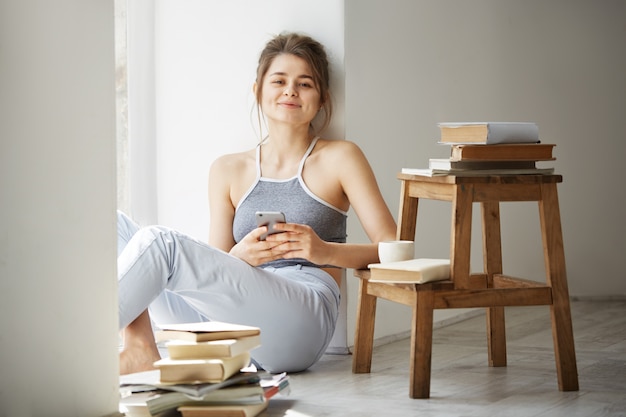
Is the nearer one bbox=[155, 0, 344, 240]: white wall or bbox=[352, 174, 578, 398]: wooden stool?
bbox=[352, 174, 578, 398]: wooden stool

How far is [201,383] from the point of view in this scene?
2.50 metres

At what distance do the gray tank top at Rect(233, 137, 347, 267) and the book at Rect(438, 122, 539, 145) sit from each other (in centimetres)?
65

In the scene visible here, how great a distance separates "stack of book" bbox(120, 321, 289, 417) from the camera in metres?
2.48

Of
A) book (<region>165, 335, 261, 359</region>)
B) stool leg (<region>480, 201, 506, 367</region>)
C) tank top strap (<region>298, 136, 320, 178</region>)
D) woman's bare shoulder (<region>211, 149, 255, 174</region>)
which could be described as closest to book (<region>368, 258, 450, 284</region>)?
stool leg (<region>480, 201, 506, 367</region>)

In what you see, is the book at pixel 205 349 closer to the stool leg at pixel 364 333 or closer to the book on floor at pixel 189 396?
the book on floor at pixel 189 396

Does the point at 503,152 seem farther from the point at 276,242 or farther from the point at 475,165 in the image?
the point at 276,242

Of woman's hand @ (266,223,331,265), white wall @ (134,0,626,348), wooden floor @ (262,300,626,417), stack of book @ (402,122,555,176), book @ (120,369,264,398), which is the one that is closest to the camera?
book @ (120,369,264,398)

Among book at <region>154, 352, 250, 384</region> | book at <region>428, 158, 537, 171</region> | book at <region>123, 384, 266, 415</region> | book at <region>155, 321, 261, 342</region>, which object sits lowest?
book at <region>123, 384, 266, 415</region>

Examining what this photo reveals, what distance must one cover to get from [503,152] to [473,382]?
72 cm

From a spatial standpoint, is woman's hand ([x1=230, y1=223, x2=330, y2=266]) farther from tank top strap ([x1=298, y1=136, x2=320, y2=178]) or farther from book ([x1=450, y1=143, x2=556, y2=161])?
book ([x1=450, y1=143, x2=556, y2=161])

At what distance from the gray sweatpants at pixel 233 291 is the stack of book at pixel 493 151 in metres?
0.61

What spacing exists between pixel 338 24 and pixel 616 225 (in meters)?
2.47

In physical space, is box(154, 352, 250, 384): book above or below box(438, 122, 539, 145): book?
below

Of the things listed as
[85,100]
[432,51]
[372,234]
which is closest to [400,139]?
[432,51]
